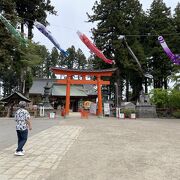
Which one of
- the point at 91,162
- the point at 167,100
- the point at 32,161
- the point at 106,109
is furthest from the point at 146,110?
the point at 32,161

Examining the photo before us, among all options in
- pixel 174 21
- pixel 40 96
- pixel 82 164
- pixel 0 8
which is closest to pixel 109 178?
pixel 82 164

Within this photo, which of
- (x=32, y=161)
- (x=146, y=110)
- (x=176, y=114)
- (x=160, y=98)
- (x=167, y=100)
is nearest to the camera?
(x=32, y=161)

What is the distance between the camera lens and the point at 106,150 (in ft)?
36.0

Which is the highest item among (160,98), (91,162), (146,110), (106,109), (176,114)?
(160,98)

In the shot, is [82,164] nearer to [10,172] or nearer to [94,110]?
[10,172]

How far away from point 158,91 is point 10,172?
121 ft

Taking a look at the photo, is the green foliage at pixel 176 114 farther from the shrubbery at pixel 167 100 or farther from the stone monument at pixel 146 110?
the stone monument at pixel 146 110

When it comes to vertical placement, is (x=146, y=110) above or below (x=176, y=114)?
above

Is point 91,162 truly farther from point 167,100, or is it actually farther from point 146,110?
point 167,100

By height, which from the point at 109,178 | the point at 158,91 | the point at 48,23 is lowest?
the point at 109,178

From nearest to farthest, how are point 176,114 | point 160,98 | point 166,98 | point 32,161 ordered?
point 32,161 < point 176,114 < point 166,98 < point 160,98

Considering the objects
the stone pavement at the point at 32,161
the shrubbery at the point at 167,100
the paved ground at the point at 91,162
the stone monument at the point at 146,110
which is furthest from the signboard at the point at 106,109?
the stone pavement at the point at 32,161

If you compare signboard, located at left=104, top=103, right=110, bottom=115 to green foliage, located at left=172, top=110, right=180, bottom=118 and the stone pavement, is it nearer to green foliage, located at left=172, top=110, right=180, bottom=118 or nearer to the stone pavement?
green foliage, located at left=172, top=110, right=180, bottom=118

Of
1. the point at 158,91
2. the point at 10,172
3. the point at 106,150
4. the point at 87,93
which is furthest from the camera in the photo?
the point at 87,93
